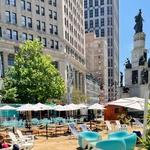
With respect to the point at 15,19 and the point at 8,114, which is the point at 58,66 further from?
the point at 8,114

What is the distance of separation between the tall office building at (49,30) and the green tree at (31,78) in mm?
11745

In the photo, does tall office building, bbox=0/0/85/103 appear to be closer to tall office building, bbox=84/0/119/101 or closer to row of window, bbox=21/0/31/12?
row of window, bbox=21/0/31/12

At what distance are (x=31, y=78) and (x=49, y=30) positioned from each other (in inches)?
1101

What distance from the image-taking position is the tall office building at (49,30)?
61344mm

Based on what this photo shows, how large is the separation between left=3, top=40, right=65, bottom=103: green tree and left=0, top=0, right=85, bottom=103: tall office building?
1174cm

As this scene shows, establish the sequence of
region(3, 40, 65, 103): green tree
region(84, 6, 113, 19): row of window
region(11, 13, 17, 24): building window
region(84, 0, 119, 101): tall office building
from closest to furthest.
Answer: region(3, 40, 65, 103): green tree
region(11, 13, 17, 24): building window
region(84, 0, 119, 101): tall office building
region(84, 6, 113, 19): row of window

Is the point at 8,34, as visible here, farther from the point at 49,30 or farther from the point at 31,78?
the point at 31,78

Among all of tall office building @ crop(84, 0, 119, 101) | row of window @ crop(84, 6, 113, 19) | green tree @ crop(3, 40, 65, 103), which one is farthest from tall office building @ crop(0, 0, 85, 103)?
row of window @ crop(84, 6, 113, 19)

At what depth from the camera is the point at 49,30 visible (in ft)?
236

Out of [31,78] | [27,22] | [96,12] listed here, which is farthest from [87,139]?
[96,12]

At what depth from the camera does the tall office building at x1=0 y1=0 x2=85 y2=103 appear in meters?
61.3

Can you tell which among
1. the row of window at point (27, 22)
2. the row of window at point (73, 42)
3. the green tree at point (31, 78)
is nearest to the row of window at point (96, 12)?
the row of window at point (73, 42)

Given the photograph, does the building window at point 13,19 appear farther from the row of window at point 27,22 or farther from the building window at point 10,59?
the building window at point 10,59

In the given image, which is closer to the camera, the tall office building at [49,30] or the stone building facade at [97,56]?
the tall office building at [49,30]
